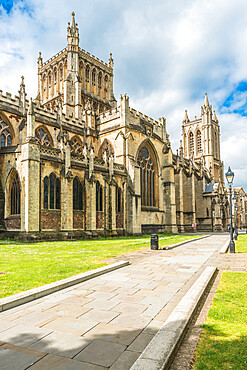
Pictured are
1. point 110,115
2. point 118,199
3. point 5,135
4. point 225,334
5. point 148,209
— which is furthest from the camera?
point 148,209

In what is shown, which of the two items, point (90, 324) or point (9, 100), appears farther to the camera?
point (9, 100)

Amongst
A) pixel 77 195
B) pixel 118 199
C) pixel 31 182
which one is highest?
pixel 31 182

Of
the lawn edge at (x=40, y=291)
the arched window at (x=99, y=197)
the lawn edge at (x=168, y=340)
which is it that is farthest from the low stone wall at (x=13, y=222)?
the lawn edge at (x=168, y=340)

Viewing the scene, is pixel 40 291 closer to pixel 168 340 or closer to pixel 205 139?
pixel 168 340

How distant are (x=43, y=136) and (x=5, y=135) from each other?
13.6ft

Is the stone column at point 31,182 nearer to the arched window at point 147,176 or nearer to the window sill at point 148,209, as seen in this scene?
the window sill at point 148,209

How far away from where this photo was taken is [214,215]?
160 feet

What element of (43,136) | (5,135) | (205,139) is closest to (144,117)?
(43,136)

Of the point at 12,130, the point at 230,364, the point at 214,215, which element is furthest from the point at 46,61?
the point at 230,364

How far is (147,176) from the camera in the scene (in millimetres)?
36781

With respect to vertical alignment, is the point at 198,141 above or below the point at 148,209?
above

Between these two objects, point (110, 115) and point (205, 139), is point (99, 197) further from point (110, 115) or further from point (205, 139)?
point (205, 139)

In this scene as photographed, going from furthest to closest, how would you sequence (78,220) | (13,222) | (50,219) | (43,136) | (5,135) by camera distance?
(43,136) < (5,135) < (78,220) < (13,222) < (50,219)

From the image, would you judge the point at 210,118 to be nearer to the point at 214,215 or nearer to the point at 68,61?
the point at 214,215
